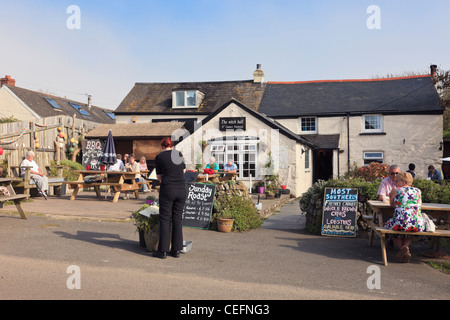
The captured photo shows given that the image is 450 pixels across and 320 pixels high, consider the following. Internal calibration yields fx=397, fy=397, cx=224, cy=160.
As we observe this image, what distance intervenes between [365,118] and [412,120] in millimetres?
2618

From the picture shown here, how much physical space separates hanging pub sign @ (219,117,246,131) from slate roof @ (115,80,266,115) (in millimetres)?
7595

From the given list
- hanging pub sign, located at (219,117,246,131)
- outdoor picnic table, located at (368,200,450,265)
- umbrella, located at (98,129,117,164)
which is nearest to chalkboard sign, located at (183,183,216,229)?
outdoor picnic table, located at (368,200,450,265)

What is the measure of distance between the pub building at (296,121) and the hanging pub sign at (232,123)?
1.9 inches

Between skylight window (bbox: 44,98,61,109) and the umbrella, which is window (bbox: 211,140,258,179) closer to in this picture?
the umbrella

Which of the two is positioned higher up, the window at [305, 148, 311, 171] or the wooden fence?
the wooden fence

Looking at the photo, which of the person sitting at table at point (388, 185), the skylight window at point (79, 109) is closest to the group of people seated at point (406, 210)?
the person sitting at table at point (388, 185)

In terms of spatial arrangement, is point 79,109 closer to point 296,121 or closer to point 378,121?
point 296,121

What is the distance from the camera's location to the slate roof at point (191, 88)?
1095 inches

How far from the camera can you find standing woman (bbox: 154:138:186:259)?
6.27 meters

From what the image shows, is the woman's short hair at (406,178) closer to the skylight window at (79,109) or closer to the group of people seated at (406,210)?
the group of people seated at (406,210)

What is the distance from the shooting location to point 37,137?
1778 centimetres

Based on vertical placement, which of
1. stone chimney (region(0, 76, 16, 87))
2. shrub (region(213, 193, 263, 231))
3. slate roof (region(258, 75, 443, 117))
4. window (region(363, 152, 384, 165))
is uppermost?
stone chimney (region(0, 76, 16, 87))

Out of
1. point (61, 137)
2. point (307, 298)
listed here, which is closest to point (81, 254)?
point (307, 298)
